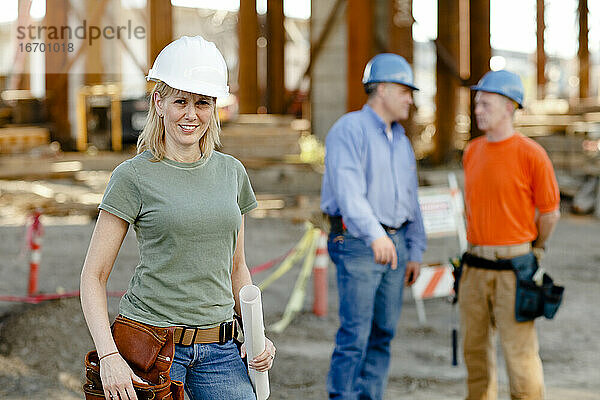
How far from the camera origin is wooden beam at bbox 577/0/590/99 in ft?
71.1

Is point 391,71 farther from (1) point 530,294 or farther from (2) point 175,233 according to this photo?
(2) point 175,233

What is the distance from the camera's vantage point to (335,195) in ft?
14.1

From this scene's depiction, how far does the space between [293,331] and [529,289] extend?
3023 millimetres

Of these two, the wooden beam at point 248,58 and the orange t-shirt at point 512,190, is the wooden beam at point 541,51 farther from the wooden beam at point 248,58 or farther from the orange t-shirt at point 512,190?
the orange t-shirt at point 512,190

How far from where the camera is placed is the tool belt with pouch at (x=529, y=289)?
4.16 m

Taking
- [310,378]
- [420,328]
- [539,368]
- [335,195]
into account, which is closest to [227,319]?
[335,195]

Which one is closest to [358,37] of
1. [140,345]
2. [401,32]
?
[401,32]

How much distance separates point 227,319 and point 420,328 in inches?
184

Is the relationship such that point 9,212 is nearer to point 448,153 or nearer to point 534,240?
point 448,153

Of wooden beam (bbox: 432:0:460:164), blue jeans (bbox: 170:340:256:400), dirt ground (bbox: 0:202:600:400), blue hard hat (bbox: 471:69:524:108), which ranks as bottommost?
dirt ground (bbox: 0:202:600:400)

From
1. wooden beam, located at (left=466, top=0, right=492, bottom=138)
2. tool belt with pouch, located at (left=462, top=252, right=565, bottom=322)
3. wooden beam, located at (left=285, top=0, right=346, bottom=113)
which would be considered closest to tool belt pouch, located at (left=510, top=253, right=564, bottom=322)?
tool belt with pouch, located at (left=462, top=252, right=565, bottom=322)

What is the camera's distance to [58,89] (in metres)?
17.0

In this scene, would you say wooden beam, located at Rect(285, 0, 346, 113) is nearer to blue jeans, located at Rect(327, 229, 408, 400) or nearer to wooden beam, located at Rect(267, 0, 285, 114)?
wooden beam, located at Rect(267, 0, 285, 114)

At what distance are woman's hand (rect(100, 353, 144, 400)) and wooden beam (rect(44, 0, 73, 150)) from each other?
605 inches
